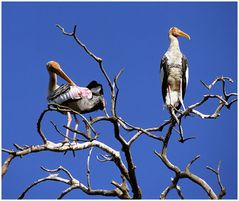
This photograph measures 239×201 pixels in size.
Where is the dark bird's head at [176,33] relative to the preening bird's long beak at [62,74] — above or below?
above

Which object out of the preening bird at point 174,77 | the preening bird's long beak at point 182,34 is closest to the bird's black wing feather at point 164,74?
the preening bird at point 174,77

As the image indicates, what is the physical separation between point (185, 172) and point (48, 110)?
182 cm

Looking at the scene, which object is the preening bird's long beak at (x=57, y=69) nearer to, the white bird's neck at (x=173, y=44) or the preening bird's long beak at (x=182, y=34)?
the white bird's neck at (x=173, y=44)

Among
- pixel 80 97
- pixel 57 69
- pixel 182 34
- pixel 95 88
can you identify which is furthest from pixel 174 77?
pixel 57 69

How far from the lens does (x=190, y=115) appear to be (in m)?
6.85

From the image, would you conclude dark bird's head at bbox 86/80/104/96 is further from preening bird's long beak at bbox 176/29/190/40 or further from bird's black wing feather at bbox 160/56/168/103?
preening bird's long beak at bbox 176/29/190/40

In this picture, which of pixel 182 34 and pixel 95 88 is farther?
pixel 182 34

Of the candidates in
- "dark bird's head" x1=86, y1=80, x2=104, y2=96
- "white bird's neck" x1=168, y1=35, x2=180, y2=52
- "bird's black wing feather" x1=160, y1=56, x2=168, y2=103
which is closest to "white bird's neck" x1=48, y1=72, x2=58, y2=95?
"dark bird's head" x1=86, y1=80, x2=104, y2=96

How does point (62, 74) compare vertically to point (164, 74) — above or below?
above

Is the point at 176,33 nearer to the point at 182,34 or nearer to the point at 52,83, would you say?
the point at 182,34

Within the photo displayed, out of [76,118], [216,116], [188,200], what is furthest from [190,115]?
[76,118]

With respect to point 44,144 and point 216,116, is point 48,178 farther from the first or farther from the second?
point 216,116

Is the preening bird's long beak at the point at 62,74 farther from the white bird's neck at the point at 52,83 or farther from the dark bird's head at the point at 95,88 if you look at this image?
the dark bird's head at the point at 95,88

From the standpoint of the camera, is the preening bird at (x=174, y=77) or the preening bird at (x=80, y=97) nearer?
the preening bird at (x=80, y=97)
